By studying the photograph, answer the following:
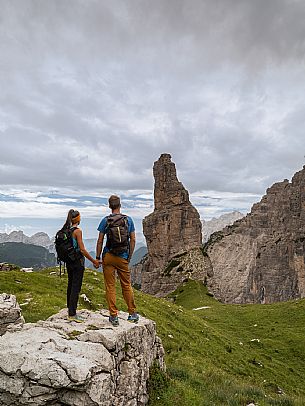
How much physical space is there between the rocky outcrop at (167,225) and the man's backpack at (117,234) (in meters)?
110

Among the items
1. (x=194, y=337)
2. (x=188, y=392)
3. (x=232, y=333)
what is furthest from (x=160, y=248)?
(x=188, y=392)

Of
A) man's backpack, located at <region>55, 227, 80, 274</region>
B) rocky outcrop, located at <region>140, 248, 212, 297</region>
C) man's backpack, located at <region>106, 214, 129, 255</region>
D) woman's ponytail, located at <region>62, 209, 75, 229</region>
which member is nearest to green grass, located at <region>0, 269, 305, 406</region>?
man's backpack, located at <region>106, 214, 129, 255</region>

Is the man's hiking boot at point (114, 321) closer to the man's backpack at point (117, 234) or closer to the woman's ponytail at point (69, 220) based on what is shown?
the man's backpack at point (117, 234)

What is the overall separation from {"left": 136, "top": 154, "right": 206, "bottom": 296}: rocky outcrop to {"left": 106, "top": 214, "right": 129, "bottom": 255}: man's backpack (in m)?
110

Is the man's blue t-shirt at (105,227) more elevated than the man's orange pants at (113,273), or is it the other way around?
the man's blue t-shirt at (105,227)

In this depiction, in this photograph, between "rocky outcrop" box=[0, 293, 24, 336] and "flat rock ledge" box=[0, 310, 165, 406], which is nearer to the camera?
"flat rock ledge" box=[0, 310, 165, 406]

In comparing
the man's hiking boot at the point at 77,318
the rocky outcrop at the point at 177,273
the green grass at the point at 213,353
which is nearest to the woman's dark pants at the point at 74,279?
the man's hiking boot at the point at 77,318

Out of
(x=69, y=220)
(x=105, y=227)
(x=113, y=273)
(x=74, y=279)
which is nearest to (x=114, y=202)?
(x=105, y=227)

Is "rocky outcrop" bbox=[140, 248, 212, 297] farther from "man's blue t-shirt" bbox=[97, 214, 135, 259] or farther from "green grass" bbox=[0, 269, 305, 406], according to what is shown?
"man's blue t-shirt" bbox=[97, 214, 135, 259]

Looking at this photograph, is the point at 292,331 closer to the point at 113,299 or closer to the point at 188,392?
the point at 188,392

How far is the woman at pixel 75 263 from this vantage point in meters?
12.9

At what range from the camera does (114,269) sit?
12.9m

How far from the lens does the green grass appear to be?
13.8m

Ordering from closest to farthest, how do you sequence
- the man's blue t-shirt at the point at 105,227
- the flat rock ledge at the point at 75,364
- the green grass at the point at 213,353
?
the flat rock ledge at the point at 75,364 < the man's blue t-shirt at the point at 105,227 < the green grass at the point at 213,353
